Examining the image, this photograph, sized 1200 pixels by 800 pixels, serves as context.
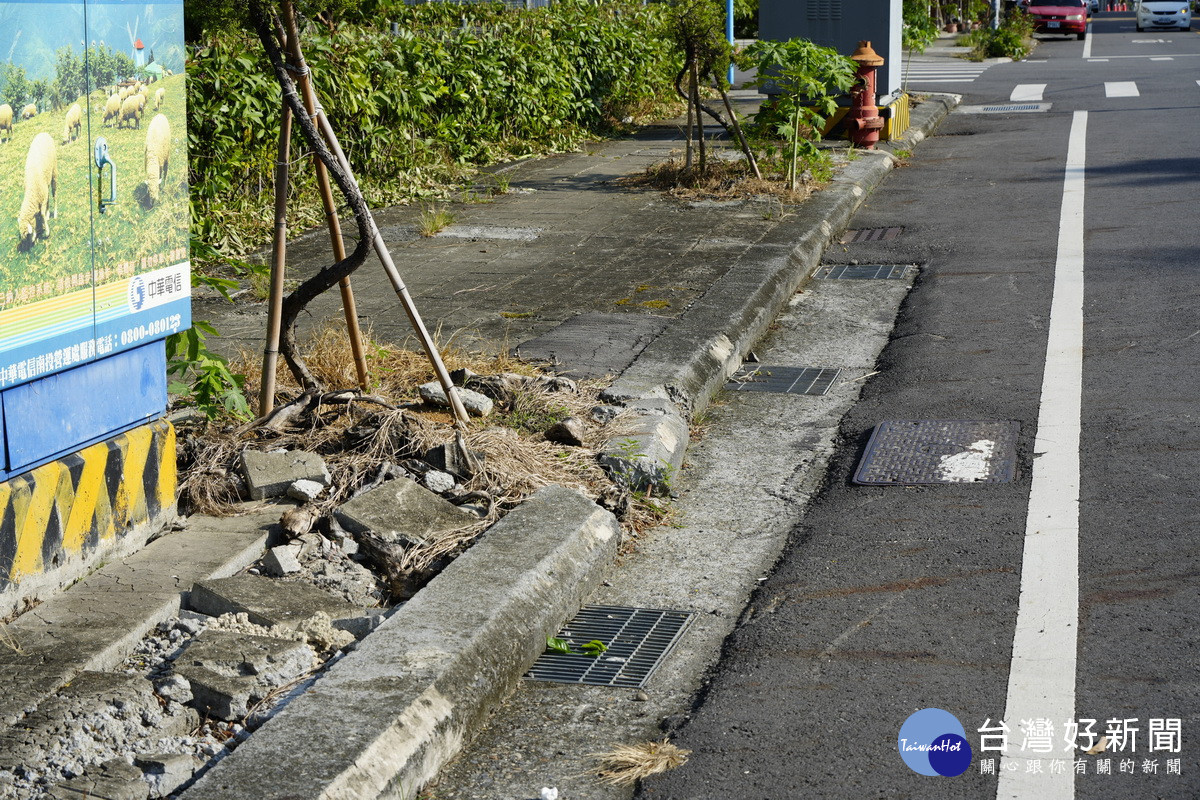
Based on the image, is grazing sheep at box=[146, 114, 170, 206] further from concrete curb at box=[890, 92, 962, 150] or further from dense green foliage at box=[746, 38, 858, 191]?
concrete curb at box=[890, 92, 962, 150]

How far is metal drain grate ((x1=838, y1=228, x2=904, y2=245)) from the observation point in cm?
1047

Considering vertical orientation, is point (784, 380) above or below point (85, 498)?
below

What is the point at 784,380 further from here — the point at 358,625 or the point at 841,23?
the point at 841,23

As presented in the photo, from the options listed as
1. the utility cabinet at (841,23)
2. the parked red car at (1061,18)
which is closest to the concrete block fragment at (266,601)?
the utility cabinet at (841,23)

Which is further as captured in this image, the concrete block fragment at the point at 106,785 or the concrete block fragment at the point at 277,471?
the concrete block fragment at the point at 277,471

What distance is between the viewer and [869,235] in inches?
420

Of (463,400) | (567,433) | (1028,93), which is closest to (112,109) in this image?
(463,400)

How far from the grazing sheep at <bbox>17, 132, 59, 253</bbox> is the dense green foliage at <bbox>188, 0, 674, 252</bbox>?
1.43m

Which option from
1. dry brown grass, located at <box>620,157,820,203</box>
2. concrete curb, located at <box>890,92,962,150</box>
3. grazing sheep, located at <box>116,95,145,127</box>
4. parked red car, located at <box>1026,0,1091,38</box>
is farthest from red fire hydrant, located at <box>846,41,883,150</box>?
parked red car, located at <box>1026,0,1091,38</box>

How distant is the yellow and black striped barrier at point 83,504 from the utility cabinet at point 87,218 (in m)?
0.06

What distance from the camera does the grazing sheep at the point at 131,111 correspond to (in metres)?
3.98

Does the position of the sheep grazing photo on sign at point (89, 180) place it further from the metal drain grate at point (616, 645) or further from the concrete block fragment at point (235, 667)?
the metal drain grate at point (616, 645)

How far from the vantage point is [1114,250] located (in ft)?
30.8

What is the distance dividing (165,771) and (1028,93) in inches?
861
